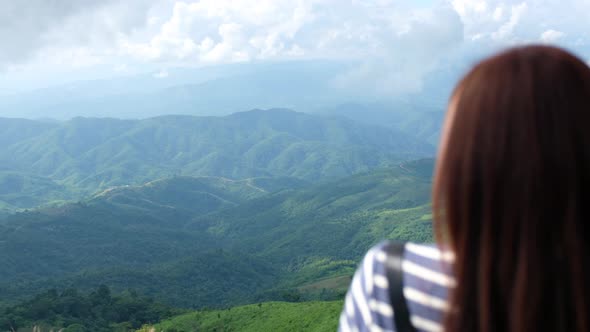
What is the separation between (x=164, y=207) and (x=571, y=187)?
20530 cm

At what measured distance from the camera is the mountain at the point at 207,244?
97.3 m

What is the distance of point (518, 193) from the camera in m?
1.79

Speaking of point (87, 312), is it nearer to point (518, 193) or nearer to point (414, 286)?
point (414, 286)

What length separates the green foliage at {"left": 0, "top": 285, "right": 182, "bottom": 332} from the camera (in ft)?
137

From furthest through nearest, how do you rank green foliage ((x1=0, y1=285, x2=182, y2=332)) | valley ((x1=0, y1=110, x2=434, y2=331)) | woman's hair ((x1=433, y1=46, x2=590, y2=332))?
valley ((x1=0, y1=110, x2=434, y2=331))
green foliage ((x1=0, y1=285, x2=182, y2=332))
woman's hair ((x1=433, y1=46, x2=590, y2=332))

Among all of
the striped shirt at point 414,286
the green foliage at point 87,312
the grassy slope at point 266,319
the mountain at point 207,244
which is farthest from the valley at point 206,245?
the striped shirt at point 414,286

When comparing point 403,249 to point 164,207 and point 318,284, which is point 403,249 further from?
point 164,207

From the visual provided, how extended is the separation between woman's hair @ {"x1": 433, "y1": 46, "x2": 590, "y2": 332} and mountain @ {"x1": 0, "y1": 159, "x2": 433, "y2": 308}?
209 feet

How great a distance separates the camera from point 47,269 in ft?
391

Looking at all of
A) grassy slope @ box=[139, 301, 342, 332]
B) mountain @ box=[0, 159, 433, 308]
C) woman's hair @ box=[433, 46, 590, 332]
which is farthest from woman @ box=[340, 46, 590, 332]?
mountain @ box=[0, 159, 433, 308]

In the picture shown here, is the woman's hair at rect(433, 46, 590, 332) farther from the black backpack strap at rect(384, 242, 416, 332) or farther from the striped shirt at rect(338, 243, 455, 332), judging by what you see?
the black backpack strap at rect(384, 242, 416, 332)

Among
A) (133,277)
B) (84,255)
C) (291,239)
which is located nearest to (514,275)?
(133,277)

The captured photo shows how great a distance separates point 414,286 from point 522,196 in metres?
0.54

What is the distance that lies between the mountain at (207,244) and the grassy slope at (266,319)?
2074 centimetres
